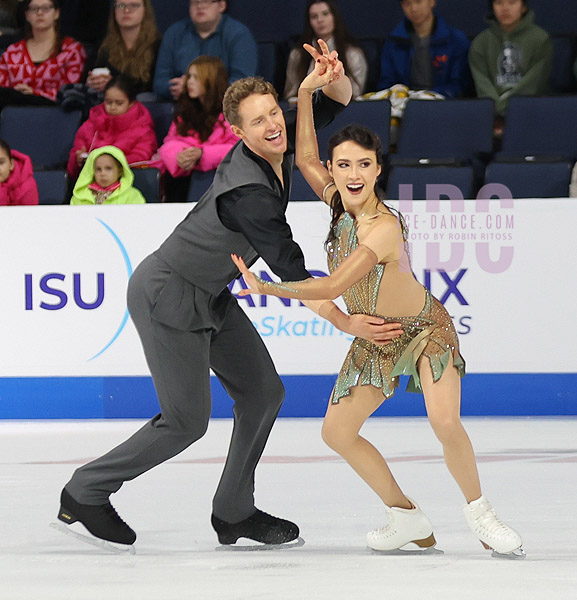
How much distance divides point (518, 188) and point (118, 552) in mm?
3500

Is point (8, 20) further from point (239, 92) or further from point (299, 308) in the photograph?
point (239, 92)

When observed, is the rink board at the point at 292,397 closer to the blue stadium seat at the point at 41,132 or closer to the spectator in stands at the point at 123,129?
the spectator in stands at the point at 123,129

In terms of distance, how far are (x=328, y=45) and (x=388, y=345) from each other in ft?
13.5

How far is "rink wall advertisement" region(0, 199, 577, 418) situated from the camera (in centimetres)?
530

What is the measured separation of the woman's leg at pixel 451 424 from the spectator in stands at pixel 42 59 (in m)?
4.93

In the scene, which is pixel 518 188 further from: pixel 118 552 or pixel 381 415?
pixel 118 552

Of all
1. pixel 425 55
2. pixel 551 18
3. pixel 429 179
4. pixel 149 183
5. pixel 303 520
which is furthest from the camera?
pixel 551 18

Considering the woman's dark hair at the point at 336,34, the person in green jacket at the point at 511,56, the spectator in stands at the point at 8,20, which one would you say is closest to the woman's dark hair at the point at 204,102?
the woman's dark hair at the point at 336,34

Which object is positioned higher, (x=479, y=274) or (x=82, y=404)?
(x=479, y=274)

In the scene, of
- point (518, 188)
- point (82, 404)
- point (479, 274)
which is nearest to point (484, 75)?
point (518, 188)

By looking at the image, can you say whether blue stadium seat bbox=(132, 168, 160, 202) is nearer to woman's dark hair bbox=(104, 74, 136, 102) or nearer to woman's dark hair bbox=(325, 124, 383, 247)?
woman's dark hair bbox=(104, 74, 136, 102)

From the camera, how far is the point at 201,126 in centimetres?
629

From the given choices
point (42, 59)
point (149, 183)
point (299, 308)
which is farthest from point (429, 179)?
point (42, 59)

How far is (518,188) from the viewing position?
5.73 meters
